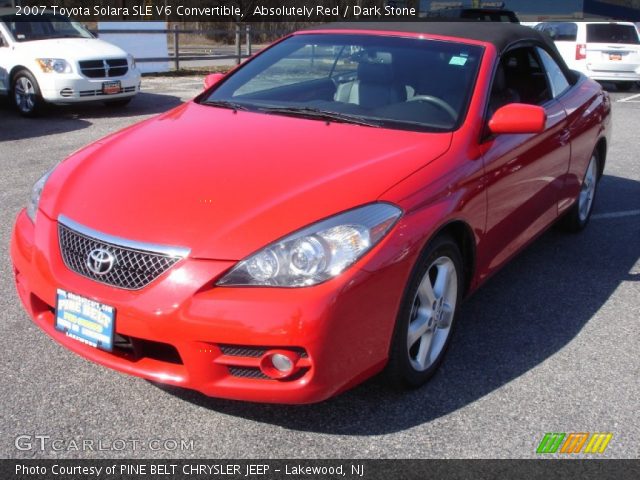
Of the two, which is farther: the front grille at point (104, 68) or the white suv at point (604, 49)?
the white suv at point (604, 49)

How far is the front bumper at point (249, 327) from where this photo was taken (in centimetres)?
251

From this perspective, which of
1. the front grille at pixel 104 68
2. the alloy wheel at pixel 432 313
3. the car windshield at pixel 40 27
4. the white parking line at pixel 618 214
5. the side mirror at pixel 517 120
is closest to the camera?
the alloy wheel at pixel 432 313

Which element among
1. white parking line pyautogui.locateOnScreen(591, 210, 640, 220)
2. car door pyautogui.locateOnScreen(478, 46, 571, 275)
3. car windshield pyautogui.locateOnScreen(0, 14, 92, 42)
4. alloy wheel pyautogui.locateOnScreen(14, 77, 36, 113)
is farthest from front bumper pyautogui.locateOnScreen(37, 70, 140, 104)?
car door pyautogui.locateOnScreen(478, 46, 571, 275)

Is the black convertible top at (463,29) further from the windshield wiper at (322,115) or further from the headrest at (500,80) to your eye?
the windshield wiper at (322,115)

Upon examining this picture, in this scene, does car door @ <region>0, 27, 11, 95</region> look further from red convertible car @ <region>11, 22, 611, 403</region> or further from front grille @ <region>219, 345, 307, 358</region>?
front grille @ <region>219, 345, 307, 358</region>

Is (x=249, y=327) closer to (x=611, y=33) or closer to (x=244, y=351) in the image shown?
(x=244, y=351)

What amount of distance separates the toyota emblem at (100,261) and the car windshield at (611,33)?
1515 cm

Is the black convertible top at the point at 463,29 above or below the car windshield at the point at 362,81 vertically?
above

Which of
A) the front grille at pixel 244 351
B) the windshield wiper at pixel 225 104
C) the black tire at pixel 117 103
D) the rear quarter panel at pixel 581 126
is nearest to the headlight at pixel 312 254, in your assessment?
the front grille at pixel 244 351

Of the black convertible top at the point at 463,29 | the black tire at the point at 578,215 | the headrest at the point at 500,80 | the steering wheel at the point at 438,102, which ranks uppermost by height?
the black convertible top at the point at 463,29

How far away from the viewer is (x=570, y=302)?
4215 mm

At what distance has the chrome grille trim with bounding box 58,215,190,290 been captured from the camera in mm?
2617

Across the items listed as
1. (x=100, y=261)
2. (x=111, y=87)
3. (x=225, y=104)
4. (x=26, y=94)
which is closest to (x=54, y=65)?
(x=26, y=94)

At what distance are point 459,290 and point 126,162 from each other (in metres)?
1.63
